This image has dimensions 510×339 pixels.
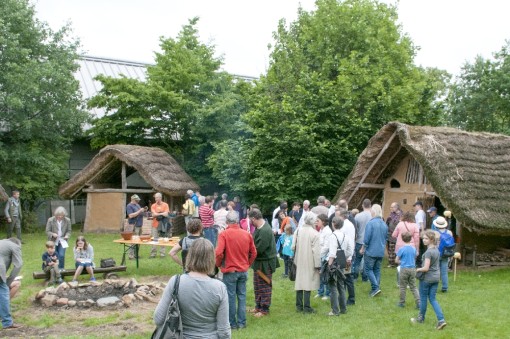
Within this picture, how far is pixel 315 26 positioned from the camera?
904 inches

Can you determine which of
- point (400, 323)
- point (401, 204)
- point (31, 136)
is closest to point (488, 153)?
point (401, 204)

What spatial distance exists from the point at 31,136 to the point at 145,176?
4.83m

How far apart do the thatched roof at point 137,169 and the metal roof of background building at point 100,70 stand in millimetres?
6716

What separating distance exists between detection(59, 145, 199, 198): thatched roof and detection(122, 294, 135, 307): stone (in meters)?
9.73

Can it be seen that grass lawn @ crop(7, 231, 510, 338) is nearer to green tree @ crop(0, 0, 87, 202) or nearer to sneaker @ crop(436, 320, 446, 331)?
sneaker @ crop(436, 320, 446, 331)

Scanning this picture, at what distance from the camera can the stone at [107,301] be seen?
9.88m

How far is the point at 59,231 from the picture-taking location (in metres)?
12.1

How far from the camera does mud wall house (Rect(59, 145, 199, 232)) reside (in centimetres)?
2039

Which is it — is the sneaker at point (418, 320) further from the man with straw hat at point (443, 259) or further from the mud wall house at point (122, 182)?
the mud wall house at point (122, 182)

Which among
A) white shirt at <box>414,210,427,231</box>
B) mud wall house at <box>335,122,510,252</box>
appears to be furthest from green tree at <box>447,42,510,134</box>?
white shirt at <box>414,210,427,231</box>

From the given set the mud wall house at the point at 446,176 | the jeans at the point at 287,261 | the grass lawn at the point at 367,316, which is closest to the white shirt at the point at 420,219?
the mud wall house at the point at 446,176

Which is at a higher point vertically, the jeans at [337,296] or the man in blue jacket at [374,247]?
the man in blue jacket at [374,247]

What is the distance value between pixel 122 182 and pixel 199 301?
16.9 metres

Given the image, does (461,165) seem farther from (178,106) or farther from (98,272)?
(178,106)
